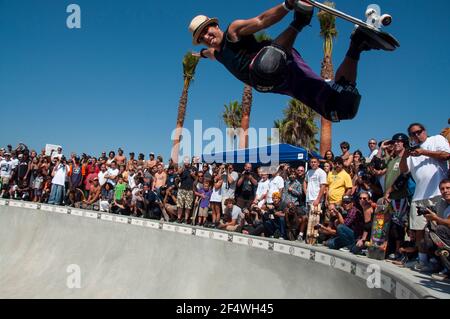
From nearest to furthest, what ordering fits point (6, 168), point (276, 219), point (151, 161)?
point (276, 219) → point (151, 161) → point (6, 168)

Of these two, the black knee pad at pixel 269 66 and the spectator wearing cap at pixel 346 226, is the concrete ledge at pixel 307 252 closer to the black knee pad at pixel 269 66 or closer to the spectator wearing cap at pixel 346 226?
the spectator wearing cap at pixel 346 226

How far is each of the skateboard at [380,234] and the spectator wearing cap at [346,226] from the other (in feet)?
2.11

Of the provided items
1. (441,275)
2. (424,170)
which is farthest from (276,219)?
(441,275)

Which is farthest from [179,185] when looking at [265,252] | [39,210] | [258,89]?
[258,89]

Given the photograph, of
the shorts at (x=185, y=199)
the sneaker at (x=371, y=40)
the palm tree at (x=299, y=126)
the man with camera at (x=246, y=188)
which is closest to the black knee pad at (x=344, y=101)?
the sneaker at (x=371, y=40)

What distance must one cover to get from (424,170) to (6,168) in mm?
14565

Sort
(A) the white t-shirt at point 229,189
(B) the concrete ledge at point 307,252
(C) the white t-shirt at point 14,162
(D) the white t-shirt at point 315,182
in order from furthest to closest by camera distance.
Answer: (C) the white t-shirt at point 14,162 → (A) the white t-shirt at point 229,189 → (D) the white t-shirt at point 315,182 → (B) the concrete ledge at point 307,252

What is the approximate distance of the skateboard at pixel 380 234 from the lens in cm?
538

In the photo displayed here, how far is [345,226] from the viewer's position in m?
6.40

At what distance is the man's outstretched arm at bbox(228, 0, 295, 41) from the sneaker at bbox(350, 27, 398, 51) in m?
0.69

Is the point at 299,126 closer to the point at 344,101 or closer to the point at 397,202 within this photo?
the point at 397,202

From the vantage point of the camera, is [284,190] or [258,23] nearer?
[258,23]
